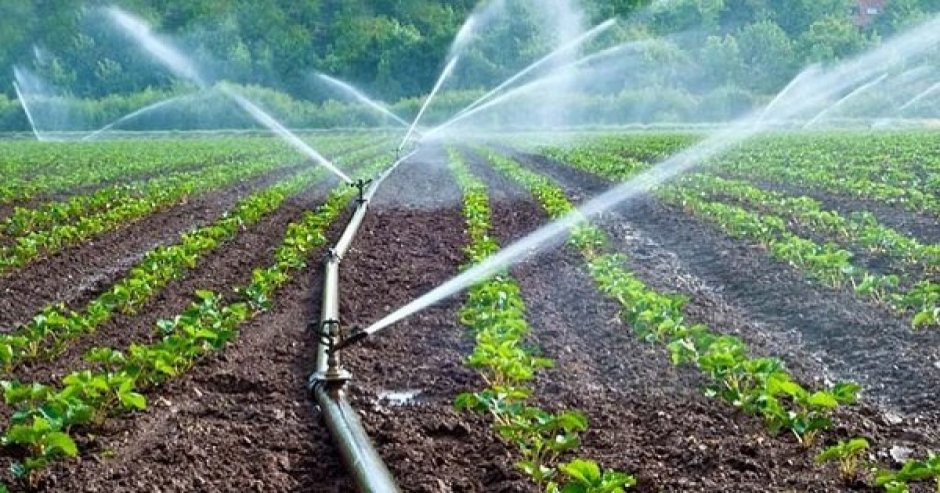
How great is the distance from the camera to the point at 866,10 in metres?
68.3

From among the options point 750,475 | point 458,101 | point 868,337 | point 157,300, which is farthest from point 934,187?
point 458,101

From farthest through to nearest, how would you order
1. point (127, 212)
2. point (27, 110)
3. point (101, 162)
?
point (27, 110) < point (101, 162) < point (127, 212)

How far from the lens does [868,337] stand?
7.41 m

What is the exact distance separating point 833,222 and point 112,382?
28.1ft

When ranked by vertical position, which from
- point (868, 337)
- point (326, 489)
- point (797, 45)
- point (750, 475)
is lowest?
point (797, 45)

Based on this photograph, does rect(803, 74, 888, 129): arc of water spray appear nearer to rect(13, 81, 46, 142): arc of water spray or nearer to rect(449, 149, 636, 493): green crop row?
rect(13, 81, 46, 142): arc of water spray

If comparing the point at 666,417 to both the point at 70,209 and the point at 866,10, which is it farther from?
the point at 866,10

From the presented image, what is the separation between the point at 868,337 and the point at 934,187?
9.87 meters

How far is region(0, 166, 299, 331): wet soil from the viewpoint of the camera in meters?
9.34

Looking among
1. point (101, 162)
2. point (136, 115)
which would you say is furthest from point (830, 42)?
point (101, 162)

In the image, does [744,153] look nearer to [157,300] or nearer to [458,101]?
[157,300]

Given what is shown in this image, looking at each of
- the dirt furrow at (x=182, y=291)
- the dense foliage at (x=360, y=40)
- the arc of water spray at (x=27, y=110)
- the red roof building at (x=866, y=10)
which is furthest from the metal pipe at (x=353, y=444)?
the red roof building at (x=866, y=10)

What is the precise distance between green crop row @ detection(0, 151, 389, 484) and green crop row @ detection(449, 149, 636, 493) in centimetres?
141

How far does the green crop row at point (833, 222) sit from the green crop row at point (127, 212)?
7364mm
